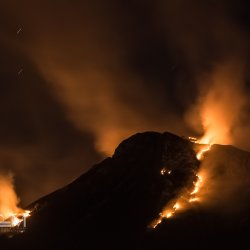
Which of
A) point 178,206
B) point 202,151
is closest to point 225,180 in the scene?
point 178,206

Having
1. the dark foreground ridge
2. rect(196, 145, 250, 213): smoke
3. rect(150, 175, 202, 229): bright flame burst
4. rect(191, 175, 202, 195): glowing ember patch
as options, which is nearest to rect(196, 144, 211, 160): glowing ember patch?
rect(196, 145, 250, 213): smoke

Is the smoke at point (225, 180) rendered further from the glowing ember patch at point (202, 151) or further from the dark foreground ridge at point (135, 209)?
the glowing ember patch at point (202, 151)

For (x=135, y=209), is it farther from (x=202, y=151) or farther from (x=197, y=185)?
(x=202, y=151)

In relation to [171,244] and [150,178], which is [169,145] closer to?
[150,178]

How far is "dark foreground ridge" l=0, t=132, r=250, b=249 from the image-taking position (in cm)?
10431

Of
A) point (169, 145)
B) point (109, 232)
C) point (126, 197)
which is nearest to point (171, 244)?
point (109, 232)

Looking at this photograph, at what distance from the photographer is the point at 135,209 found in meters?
124

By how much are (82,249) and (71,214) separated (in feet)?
85.7

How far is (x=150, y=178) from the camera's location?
445 feet

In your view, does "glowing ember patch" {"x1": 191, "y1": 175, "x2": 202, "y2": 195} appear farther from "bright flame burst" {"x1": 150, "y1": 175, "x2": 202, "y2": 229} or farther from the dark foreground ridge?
the dark foreground ridge

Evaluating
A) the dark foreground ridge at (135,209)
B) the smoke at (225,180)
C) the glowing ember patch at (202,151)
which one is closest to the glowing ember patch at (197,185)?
the smoke at (225,180)

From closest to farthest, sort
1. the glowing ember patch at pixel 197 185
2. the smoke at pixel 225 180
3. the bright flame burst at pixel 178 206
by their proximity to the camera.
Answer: the bright flame burst at pixel 178 206 < the smoke at pixel 225 180 < the glowing ember patch at pixel 197 185

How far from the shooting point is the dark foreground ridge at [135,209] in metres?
104

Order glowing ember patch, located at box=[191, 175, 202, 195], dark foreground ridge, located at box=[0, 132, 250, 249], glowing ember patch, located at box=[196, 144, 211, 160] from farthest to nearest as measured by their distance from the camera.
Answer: glowing ember patch, located at box=[196, 144, 211, 160] < glowing ember patch, located at box=[191, 175, 202, 195] < dark foreground ridge, located at box=[0, 132, 250, 249]
